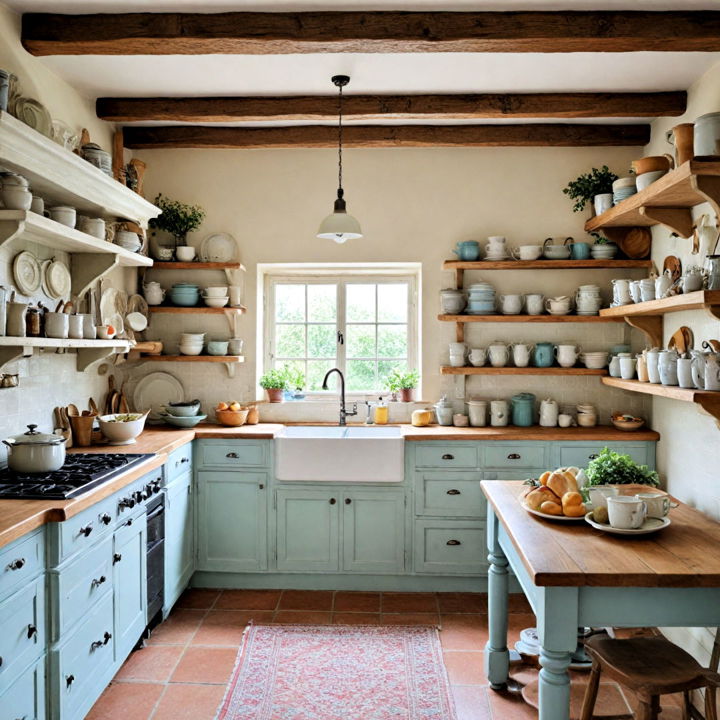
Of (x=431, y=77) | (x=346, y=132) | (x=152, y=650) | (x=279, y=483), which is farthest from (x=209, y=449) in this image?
(x=431, y=77)

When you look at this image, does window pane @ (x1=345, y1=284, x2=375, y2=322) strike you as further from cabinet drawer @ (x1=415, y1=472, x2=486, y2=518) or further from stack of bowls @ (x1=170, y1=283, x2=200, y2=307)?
A: cabinet drawer @ (x1=415, y1=472, x2=486, y2=518)

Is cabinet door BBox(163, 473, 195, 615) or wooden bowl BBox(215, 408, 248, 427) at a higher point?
wooden bowl BBox(215, 408, 248, 427)

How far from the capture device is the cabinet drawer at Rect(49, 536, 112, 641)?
230 cm

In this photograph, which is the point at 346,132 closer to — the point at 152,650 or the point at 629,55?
the point at 629,55

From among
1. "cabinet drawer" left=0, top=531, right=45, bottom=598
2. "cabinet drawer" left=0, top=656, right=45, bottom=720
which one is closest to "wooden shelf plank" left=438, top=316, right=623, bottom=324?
"cabinet drawer" left=0, top=531, right=45, bottom=598

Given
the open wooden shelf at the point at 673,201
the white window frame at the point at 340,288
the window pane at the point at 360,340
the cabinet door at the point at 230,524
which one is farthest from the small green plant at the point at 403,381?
the open wooden shelf at the point at 673,201

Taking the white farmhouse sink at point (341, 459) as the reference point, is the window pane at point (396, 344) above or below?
above

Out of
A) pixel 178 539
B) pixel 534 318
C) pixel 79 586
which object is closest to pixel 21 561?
pixel 79 586

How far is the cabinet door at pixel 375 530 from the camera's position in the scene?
4031 millimetres

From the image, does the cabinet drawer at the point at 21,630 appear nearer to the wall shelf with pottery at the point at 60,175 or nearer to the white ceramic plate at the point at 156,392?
the wall shelf with pottery at the point at 60,175

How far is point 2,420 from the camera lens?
119 inches

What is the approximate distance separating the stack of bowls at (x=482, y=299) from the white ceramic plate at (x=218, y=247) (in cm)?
170

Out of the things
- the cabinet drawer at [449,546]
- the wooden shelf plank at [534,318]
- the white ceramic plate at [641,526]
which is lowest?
the cabinet drawer at [449,546]

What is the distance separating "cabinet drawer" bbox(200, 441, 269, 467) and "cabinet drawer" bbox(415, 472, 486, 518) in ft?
3.27
